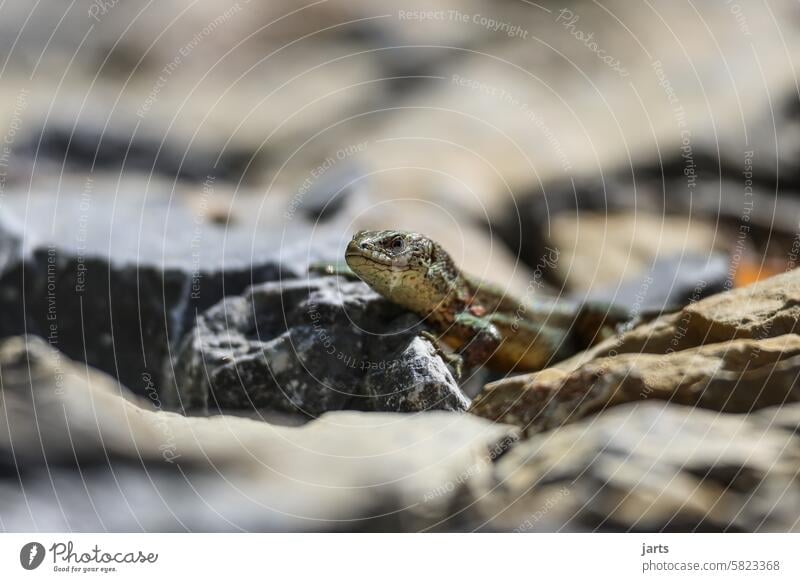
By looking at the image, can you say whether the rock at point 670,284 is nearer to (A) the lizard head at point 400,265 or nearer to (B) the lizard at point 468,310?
(B) the lizard at point 468,310

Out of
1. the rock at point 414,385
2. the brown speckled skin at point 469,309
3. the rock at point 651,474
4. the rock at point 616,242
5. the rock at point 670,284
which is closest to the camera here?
the rock at point 651,474

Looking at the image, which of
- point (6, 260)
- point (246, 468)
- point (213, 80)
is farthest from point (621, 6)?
point (6, 260)

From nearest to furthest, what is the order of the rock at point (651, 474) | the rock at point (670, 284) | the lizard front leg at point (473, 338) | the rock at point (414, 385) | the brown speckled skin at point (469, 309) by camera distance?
1. the rock at point (651, 474)
2. the rock at point (414, 385)
3. the brown speckled skin at point (469, 309)
4. the lizard front leg at point (473, 338)
5. the rock at point (670, 284)

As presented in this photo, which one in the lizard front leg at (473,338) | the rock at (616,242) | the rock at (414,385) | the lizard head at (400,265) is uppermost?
the rock at (616,242)

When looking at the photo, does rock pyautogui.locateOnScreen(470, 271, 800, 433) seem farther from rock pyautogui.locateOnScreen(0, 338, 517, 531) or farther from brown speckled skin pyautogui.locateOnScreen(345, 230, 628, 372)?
brown speckled skin pyautogui.locateOnScreen(345, 230, 628, 372)

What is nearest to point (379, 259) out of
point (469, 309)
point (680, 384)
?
point (469, 309)

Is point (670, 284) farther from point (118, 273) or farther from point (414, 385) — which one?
point (118, 273)

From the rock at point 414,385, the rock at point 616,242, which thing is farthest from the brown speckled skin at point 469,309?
the rock at point 616,242
